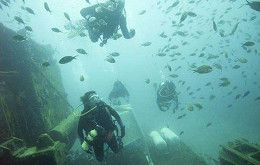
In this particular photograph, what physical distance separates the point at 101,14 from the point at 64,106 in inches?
225

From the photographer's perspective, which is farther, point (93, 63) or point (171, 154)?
point (93, 63)

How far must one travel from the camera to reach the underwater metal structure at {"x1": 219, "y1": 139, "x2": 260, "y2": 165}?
632cm

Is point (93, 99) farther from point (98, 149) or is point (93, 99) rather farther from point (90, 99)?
point (98, 149)

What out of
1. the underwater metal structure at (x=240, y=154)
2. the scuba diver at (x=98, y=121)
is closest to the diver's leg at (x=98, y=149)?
the scuba diver at (x=98, y=121)

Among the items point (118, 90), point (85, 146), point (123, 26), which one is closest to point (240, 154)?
point (85, 146)

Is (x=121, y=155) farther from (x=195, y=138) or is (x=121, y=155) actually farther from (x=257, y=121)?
(x=257, y=121)

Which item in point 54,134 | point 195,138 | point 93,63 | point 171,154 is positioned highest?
point 93,63

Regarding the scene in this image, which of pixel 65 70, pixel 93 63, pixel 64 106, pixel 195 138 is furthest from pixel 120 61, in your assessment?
pixel 64 106

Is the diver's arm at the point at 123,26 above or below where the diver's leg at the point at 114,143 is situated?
above

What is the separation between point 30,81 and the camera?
8492mm

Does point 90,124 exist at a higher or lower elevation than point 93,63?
lower

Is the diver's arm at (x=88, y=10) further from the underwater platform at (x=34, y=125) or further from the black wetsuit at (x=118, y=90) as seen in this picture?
the black wetsuit at (x=118, y=90)

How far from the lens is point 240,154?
21.7 ft

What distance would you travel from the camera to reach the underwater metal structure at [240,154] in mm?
6324
